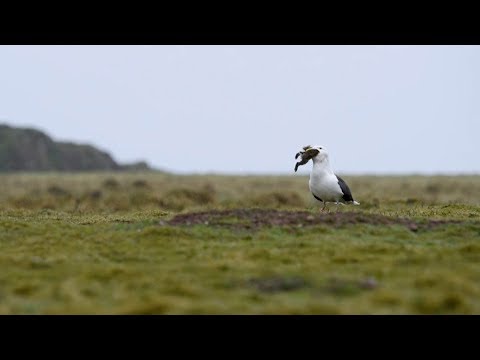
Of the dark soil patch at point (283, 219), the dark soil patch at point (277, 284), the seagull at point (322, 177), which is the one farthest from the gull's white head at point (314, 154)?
the dark soil patch at point (277, 284)

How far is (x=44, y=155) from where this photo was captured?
129 meters

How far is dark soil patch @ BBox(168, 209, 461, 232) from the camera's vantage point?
13984 mm

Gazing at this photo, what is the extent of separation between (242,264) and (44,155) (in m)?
124

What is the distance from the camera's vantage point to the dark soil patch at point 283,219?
45.9ft

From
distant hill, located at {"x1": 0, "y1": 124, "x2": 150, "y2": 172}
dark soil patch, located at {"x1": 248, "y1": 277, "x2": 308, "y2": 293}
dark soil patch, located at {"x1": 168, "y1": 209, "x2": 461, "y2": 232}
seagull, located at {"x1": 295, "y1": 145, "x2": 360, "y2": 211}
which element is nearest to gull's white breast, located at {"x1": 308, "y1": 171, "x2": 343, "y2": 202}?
seagull, located at {"x1": 295, "y1": 145, "x2": 360, "y2": 211}

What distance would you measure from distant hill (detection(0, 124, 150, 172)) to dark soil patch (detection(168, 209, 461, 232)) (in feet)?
364

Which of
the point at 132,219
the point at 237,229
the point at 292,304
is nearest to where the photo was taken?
the point at 292,304

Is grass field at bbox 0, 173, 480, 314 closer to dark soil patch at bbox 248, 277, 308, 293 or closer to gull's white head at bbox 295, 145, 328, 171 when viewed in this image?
dark soil patch at bbox 248, 277, 308, 293
